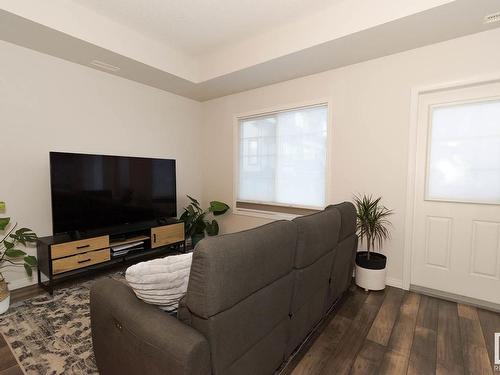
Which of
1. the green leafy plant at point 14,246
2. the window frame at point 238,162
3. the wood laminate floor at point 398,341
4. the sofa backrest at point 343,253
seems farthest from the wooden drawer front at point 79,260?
the sofa backrest at point 343,253

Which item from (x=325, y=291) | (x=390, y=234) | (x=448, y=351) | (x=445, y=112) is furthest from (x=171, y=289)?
(x=445, y=112)

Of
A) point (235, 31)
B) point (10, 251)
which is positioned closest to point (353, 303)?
point (235, 31)

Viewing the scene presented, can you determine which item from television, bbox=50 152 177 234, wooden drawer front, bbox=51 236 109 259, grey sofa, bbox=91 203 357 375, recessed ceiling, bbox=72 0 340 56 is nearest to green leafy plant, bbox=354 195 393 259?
grey sofa, bbox=91 203 357 375

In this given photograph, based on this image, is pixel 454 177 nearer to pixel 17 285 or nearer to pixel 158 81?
pixel 158 81

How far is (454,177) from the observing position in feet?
8.31

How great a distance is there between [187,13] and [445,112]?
109 inches

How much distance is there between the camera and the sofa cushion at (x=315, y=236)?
5.29 ft

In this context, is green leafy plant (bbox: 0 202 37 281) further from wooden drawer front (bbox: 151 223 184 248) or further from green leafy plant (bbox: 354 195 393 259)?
green leafy plant (bbox: 354 195 393 259)

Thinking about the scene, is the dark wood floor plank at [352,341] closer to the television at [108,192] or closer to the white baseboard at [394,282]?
the white baseboard at [394,282]

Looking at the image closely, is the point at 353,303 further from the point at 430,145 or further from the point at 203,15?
the point at 203,15

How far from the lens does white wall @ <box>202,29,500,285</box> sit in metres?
2.42

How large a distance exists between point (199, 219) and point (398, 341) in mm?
3010

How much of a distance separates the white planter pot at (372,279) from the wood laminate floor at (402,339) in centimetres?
13

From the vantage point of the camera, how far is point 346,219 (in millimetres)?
2305
